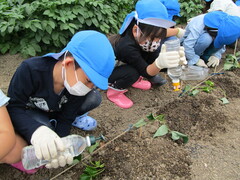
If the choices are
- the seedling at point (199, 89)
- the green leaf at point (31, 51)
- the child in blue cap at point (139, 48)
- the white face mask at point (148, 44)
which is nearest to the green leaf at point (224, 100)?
the seedling at point (199, 89)

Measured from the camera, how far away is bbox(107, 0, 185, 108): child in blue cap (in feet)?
6.54

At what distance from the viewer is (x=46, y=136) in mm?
1239

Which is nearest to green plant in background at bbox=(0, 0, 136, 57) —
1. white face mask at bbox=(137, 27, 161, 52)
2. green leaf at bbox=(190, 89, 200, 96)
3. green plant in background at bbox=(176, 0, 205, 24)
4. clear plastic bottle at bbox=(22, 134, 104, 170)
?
white face mask at bbox=(137, 27, 161, 52)

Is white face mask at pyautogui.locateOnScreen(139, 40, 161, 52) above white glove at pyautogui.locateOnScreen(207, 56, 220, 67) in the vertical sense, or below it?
above

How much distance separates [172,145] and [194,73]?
1.48m

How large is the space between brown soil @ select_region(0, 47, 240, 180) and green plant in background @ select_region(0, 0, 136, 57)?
1083 mm

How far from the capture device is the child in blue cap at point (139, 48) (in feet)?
6.54

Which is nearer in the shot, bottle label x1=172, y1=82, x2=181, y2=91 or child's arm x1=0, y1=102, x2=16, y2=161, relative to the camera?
child's arm x1=0, y1=102, x2=16, y2=161

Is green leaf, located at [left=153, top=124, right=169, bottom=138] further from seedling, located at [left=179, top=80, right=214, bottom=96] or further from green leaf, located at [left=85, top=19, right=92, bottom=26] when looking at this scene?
green leaf, located at [left=85, top=19, right=92, bottom=26]

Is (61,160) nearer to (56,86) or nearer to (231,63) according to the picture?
(56,86)

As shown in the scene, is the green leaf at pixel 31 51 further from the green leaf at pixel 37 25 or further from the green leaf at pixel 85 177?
the green leaf at pixel 85 177

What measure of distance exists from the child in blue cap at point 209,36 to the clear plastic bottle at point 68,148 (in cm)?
202

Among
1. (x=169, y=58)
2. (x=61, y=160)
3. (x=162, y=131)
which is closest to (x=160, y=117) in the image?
(x=162, y=131)

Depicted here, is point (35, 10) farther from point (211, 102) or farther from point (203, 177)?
point (203, 177)
